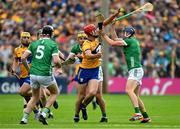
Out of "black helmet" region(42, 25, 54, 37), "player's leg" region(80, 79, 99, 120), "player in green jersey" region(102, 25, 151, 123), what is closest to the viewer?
"black helmet" region(42, 25, 54, 37)

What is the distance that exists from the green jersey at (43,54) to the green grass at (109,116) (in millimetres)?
1352

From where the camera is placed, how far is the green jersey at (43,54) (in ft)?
64.8

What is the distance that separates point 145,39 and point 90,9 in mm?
4285

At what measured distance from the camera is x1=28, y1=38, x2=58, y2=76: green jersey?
19.8 metres

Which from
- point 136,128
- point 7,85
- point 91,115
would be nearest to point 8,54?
point 7,85

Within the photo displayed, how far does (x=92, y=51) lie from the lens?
21.1m

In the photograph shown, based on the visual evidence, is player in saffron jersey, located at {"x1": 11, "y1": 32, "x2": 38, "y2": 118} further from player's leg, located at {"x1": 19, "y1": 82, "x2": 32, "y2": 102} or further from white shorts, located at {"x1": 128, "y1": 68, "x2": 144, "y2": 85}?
white shorts, located at {"x1": 128, "y1": 68, "x2": 144, "y2": 85}

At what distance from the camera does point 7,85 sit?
41.5 meters

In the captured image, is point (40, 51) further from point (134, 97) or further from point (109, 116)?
point (109, 116)

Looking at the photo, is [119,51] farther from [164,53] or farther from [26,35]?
[26,35]

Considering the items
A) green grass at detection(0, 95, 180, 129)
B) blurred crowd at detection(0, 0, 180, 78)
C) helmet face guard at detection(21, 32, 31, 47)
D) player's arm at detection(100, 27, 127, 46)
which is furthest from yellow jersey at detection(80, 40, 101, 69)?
blurred crowd at detection(0, 0, 180, 78)

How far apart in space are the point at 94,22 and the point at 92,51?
22148 millimetres

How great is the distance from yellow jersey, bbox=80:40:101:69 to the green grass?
1539mm

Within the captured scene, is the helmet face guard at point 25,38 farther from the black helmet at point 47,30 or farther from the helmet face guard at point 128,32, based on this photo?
the black helmet at point 47,30
